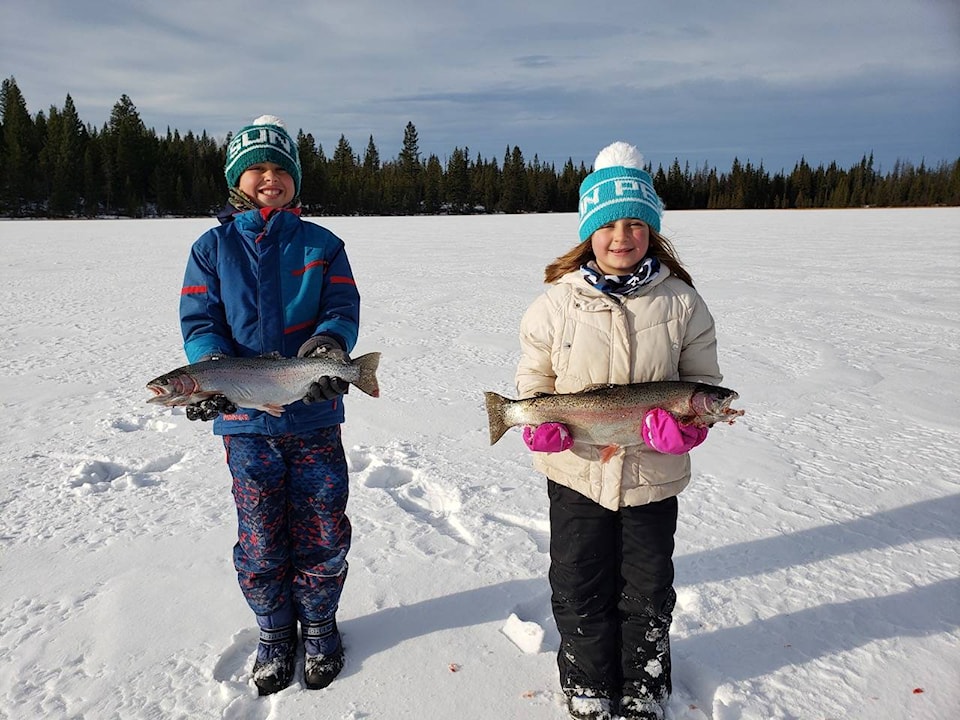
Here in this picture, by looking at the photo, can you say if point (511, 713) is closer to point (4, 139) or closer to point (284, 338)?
point (284, 338)

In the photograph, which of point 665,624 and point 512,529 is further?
point 512,529

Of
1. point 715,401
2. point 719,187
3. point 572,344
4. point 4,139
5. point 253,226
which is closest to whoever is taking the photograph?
point 715,401

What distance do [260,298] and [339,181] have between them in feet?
299

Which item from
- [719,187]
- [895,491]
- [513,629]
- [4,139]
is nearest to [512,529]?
[513,629]

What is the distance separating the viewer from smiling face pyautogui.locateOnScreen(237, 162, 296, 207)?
8.95 ft

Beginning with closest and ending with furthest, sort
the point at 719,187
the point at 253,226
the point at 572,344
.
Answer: the point at 572,344, the point at 253,226, the point at 719,187

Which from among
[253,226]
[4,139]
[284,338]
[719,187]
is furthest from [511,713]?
[719,187]

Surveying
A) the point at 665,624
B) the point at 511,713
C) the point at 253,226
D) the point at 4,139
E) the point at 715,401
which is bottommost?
the point at 511,713

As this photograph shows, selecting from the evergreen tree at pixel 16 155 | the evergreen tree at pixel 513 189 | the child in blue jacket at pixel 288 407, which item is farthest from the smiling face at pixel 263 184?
the evergreen tree at pixel 513 189

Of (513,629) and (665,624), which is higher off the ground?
(665,624)

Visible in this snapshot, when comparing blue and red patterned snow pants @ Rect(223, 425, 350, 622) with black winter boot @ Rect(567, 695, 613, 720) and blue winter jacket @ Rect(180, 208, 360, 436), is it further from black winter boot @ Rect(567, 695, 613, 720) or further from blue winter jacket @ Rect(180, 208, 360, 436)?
black winter boot @ Rect(567, 695, 613, 720)

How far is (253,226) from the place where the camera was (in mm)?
2646

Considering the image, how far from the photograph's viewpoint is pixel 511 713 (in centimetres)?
259

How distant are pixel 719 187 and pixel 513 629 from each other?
362 ft
